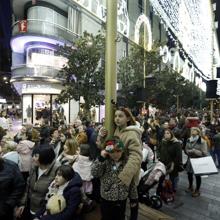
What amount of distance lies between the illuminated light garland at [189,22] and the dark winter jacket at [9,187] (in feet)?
134

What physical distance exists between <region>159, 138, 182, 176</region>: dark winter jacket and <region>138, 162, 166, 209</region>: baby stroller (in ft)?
2.74

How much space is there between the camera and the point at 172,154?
285 inches

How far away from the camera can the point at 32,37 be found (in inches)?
998

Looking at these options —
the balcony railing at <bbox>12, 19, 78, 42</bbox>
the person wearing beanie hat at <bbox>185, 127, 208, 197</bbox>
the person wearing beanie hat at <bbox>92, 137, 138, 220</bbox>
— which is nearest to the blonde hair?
the person wearing beanie hat at <bbox>92, 137, 138, 220</bbox>

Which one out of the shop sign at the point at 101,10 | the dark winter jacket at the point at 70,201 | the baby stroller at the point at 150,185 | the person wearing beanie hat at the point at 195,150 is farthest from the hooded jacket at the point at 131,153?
the shop sign at the point at 101,10

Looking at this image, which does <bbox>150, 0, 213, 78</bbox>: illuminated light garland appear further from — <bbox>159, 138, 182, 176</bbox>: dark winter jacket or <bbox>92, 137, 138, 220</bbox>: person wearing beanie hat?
<bbox>92, 137, 138, 220</bbox>: person wearing beanie hat

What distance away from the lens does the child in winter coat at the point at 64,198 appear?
12.0ft

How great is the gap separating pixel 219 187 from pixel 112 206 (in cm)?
569

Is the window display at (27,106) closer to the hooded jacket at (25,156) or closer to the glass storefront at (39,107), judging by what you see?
the glass storefront at (39,107)

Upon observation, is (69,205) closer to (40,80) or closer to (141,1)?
(40,80)

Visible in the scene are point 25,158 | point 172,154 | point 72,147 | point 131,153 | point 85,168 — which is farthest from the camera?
point 172,154

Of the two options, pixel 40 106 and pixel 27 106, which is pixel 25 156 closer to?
pixel 40 106

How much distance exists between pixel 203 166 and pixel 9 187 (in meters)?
4.97

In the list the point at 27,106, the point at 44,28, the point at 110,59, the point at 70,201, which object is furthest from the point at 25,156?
the point at 44,28
